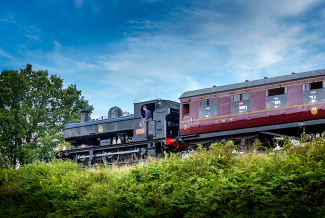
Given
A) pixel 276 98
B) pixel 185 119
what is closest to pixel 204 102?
pixel 185 119

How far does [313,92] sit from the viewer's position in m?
13.6

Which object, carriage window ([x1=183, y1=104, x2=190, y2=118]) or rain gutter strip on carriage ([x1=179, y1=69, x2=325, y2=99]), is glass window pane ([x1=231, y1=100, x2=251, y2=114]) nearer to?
rain gutter strip on carriage ([x1=179, y1=69, x2=325, y2=99])

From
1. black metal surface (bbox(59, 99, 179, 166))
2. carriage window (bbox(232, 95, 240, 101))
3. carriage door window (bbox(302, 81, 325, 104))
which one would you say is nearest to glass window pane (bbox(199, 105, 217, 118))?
carriage window (bbox(232, 95, 240, 101))

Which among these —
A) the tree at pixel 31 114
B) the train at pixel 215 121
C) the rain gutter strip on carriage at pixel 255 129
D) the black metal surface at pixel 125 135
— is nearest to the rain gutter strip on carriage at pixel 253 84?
the train at pixel 215 121

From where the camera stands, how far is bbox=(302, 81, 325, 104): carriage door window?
43.9 ft

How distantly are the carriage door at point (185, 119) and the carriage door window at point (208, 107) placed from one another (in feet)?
2.22

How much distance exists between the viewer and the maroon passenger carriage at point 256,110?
1365 centimetres

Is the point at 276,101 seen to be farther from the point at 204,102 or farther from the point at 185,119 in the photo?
the point at 185,119

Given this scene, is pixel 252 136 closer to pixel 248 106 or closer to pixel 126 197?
pixel 248 106

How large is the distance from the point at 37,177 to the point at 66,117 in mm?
18753

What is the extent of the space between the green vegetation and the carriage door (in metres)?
5.09

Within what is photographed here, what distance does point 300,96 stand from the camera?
13797 millimetres

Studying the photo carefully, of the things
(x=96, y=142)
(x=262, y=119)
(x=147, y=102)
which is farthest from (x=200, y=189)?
(x=96, y=142)

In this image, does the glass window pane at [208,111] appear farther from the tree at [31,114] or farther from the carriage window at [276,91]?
the tree at [31,114]
